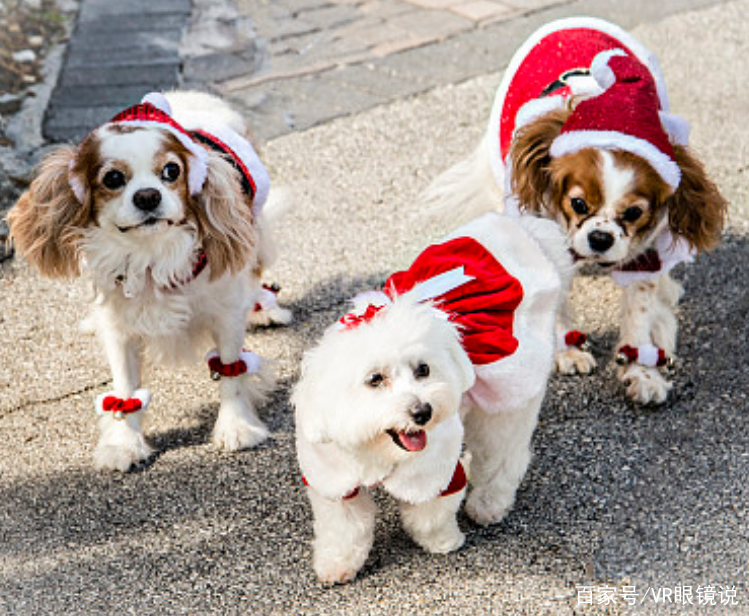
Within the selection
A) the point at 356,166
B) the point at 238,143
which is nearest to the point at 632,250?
the point at 238,143

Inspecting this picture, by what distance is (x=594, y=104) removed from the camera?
133 inches

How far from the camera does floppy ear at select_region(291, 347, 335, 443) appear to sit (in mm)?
2486

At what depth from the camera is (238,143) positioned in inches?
141

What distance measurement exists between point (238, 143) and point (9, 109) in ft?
7.61

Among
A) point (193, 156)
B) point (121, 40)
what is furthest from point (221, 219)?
point (121, 40)

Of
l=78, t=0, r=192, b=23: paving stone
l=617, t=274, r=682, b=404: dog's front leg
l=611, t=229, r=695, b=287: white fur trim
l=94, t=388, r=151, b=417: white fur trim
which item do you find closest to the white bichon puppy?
l=611, t=229, r=695, b=287: white fur trim

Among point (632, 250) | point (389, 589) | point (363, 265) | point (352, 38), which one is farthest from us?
point (352, 38)

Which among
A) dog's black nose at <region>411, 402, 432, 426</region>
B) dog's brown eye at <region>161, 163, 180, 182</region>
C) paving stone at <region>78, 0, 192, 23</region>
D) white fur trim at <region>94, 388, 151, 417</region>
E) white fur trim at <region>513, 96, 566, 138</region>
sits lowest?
paving stone at <region>78, 0, 192, 23</region>

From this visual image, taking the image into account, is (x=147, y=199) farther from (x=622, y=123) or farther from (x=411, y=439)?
(x=622, y=123)

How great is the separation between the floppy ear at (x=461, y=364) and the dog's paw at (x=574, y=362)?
1256mm

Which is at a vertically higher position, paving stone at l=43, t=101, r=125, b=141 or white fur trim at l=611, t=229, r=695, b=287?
white fur trim at l=611, t=229, r=695, b=287

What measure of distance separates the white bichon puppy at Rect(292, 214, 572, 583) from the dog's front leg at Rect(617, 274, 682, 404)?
0.65 metres

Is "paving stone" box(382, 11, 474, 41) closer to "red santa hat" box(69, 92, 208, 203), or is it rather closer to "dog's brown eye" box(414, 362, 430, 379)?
"red santa hat" box(69, 92, 208, 203)

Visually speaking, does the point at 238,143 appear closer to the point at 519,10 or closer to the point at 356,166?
the point at 356,166
